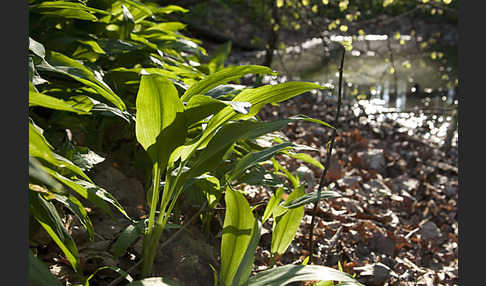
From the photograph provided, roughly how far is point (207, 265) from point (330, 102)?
380 centimetres

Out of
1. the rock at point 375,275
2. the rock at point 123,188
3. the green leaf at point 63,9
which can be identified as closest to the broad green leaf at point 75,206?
the rock at point 123,188

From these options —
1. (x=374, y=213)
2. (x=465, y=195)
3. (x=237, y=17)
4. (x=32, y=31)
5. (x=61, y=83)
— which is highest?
(x=237, y=17)

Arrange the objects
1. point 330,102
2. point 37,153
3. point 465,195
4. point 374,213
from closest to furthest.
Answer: point 37,153
point 465,195
point 374,213
point 330,102

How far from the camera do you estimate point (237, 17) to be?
10203 mm

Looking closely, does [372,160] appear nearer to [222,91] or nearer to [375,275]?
[375,275]

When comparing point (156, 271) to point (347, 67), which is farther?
point (347, 67)

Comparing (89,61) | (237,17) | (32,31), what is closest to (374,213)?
(89,61)

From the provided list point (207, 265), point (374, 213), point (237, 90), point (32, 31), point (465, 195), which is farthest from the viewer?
point (374, 213)

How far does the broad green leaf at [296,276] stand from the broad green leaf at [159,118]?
1.33 ft

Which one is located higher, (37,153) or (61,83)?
(61,83)

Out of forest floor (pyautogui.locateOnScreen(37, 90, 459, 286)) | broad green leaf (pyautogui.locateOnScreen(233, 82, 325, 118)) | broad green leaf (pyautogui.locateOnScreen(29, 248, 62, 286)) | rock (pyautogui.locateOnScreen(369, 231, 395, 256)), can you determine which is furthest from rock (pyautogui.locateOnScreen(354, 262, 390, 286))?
broad green leaf (pyautogui.locateOnScreen(29, 248, 62, 286))

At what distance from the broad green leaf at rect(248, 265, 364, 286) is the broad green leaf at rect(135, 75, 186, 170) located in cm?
40

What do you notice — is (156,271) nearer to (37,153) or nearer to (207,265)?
(207,265)

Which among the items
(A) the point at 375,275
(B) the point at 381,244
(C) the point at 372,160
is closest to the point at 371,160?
(C) the point at 372,160
